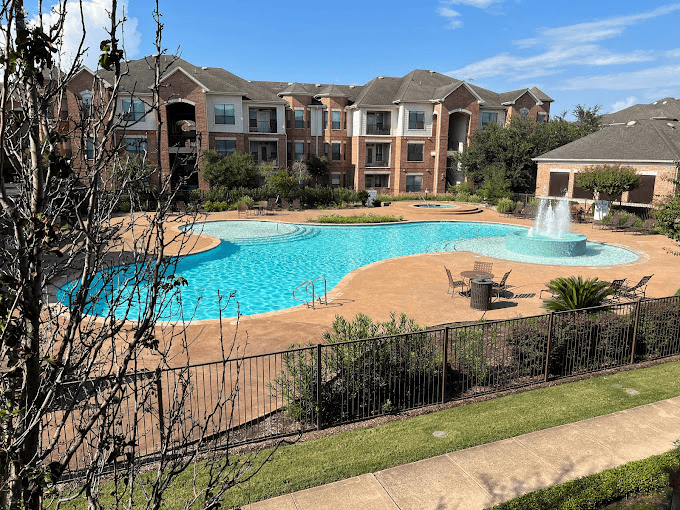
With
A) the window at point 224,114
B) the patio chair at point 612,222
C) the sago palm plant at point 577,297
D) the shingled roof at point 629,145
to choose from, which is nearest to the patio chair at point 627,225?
the patio chair at point 612,222

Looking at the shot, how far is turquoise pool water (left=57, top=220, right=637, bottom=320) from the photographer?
18.5 meters

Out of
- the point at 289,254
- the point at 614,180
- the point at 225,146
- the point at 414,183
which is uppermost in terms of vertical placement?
the point at 225,146

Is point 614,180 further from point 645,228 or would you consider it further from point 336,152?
point 336,152

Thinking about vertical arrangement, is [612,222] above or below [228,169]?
below

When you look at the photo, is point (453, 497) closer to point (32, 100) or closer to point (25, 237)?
point (25, 237)

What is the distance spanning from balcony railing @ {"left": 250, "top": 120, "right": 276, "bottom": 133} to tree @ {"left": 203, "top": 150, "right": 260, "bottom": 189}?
800 cm

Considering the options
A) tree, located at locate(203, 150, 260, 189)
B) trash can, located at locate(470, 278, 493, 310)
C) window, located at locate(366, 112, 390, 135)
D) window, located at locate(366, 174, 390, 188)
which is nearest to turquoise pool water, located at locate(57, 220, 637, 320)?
trash can, located at locate(470, 278, 493, 310)

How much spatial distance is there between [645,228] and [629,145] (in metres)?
9.83

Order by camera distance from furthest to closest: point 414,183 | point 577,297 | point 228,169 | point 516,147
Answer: point 414,183
point 516,147
point 228,169
point 577,297

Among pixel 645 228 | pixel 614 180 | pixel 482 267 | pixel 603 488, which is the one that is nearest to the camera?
Result: pixel 603 488

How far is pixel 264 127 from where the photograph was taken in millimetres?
49500

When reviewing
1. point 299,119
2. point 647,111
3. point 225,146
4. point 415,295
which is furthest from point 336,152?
point 647,111

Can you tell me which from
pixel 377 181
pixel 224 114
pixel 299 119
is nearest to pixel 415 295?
pixel 224 114

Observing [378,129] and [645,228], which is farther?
[378,129]
